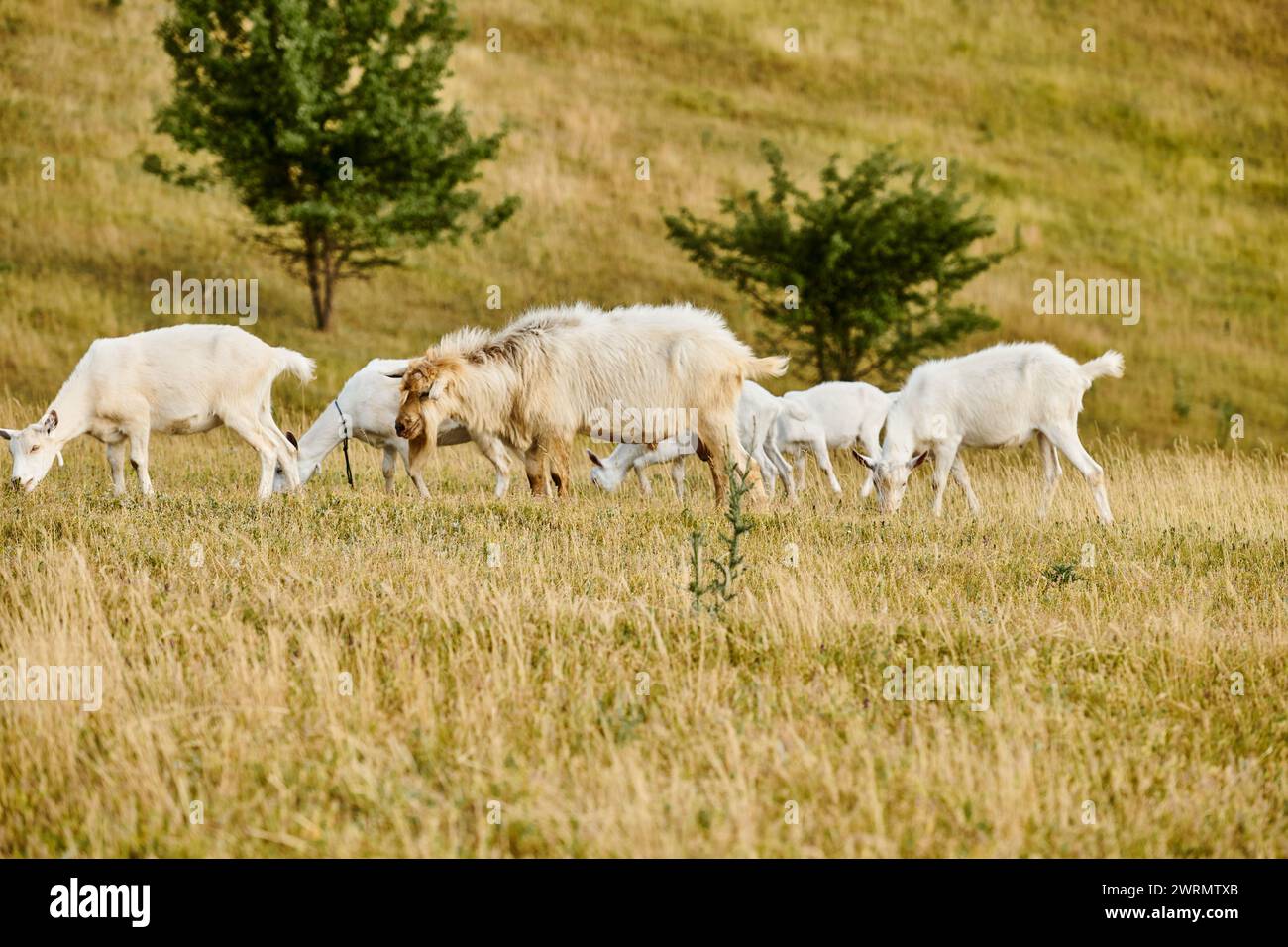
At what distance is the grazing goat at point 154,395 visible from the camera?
1230cm

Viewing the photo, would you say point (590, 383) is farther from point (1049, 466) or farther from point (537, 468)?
point (1049, 466)

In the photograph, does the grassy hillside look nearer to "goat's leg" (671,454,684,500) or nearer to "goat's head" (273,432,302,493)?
"goat's head" (273,432,302,493)

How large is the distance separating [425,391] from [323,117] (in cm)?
1527

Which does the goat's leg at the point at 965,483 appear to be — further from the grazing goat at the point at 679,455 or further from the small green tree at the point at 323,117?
the small green tree at the point at 323,117

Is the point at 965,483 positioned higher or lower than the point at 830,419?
lower

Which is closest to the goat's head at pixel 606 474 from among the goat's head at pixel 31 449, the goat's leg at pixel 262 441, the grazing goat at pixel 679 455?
the grazing goat at pixel 679 455

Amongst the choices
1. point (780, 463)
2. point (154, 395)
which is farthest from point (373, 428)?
point (780, 463)

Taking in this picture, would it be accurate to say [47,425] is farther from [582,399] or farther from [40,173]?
[40,173]

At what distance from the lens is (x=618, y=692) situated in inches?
254

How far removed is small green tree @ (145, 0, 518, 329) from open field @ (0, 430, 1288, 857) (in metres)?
16.4

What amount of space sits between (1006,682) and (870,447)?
9.78m

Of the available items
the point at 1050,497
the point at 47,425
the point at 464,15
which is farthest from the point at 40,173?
the point at 1050,497

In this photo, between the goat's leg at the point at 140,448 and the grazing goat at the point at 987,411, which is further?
the grazing goat at the point at 987,411

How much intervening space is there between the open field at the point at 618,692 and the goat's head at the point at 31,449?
6.39ft
